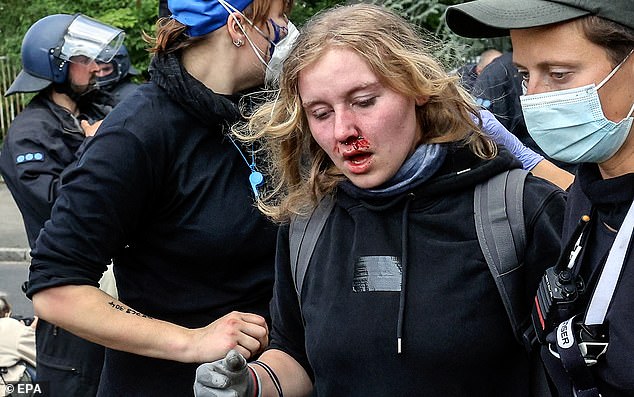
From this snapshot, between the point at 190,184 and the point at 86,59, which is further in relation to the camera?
the point at 86,59

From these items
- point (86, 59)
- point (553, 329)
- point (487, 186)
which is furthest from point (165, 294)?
point (86, 59)

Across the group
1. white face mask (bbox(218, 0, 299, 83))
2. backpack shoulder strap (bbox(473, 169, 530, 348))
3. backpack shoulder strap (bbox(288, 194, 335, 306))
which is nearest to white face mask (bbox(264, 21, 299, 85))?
white face mask (bbox(218, 0, 299, 83))

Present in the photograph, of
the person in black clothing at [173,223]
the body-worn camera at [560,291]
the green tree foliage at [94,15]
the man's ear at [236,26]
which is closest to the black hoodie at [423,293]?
the body-worn camera at [560,291]

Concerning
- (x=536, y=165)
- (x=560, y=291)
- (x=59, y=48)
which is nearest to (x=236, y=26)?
(x=536, y=165)

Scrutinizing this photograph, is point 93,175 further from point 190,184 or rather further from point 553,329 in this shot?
point 553,329

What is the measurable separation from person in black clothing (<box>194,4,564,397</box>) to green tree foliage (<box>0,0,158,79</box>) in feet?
39.3

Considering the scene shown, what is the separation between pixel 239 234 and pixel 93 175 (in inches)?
18.7

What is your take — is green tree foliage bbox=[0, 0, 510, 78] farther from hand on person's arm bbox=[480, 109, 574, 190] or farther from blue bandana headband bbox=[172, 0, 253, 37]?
blue bandana headband bbox=[172, 0, 253, 37]

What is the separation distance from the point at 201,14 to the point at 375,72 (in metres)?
0.84

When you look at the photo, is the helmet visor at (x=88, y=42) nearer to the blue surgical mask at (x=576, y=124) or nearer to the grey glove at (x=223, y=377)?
the grey glove at (x=223, y=377)

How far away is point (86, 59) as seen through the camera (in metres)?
5.45

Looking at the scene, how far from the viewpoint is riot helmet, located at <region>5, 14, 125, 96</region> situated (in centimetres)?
534

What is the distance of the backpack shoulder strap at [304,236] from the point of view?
2.37 m

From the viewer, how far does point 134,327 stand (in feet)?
8.75
